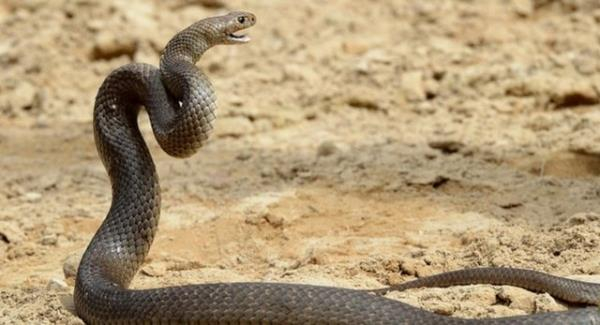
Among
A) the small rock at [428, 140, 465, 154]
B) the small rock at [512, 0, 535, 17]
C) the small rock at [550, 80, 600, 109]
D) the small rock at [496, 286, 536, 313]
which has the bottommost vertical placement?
the small rock at [428, 140, 465, 154]

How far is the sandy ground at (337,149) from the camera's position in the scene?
7316 millimetres

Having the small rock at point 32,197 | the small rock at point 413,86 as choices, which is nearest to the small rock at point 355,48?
the small rock at point 413,86

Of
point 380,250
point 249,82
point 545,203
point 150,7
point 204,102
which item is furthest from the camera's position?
point 150,7

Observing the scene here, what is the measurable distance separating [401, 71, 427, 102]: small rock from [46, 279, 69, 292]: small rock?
499 cm

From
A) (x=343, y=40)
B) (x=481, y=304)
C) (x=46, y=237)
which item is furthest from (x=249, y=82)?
(x=481, y=304)

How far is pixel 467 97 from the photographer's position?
11.0 metres

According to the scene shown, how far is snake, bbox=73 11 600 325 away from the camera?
5832 mm

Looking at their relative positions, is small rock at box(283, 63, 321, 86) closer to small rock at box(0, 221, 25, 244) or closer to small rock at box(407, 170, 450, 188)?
small rock at box(407, 170, 450, 188)

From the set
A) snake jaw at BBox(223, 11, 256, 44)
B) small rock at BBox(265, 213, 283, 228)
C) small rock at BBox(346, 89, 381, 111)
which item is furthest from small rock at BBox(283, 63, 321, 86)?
snake jaw at BBox(223, 11, 256, 44)

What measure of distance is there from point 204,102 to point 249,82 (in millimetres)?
5043

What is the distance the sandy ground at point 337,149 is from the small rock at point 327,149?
20 mm

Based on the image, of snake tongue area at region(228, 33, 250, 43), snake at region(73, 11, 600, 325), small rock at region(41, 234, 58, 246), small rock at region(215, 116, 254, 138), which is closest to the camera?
snake at region(73, 11, 600, 325)

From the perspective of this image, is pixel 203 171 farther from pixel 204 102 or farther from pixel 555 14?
pixel 555 14

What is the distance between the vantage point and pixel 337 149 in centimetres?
988
